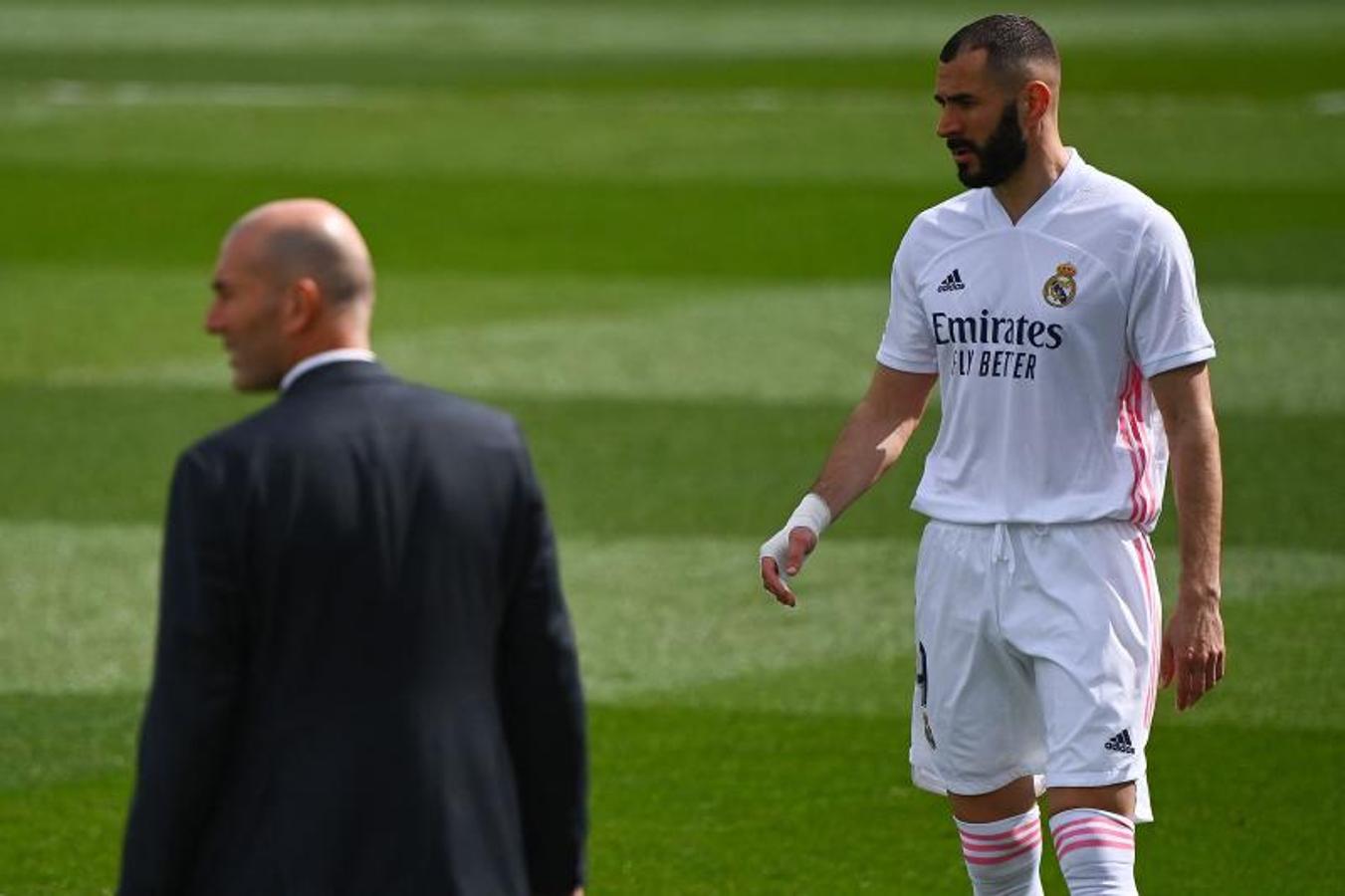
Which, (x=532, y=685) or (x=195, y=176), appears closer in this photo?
(x=532, y=685)

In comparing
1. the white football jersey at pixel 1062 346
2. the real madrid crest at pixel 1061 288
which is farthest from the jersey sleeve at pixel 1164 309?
the real madrid crest at pixel 1061 288

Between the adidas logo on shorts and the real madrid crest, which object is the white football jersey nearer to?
the real madrid crest

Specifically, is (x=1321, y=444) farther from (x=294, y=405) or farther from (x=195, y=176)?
(x=195, y=176)

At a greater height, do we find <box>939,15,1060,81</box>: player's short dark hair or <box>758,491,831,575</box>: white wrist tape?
<box>939,15,1060,81</box>: player's short dark hair

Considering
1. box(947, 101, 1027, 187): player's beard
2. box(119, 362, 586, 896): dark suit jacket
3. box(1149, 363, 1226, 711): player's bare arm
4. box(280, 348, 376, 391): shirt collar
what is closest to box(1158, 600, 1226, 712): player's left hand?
box(1149, 363, 1226, 711): player's bare arm

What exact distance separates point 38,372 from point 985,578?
402 inches

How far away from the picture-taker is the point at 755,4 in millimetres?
42188

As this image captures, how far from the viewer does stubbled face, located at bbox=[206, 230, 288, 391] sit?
4215 mm

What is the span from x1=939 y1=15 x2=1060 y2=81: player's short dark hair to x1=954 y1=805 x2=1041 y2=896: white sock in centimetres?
159

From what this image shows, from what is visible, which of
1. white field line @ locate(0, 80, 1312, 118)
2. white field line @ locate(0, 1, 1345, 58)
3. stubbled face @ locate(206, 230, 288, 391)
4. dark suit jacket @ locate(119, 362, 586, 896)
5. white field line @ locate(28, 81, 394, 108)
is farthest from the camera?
white field line @ locate(0, 1, 1345, 58)

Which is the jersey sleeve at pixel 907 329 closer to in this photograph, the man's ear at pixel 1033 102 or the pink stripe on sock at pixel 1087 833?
A: the man's ear at pixel 1033 102

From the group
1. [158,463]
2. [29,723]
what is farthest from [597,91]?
[29,723]

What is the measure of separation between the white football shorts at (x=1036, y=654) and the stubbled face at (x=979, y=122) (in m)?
0.75

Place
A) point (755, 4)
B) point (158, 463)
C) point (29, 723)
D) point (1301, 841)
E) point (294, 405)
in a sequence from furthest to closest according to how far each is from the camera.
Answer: point (755, 4) < point (158, 463) < point (29, 723) < point (1301, 841) < point (294, 405)
